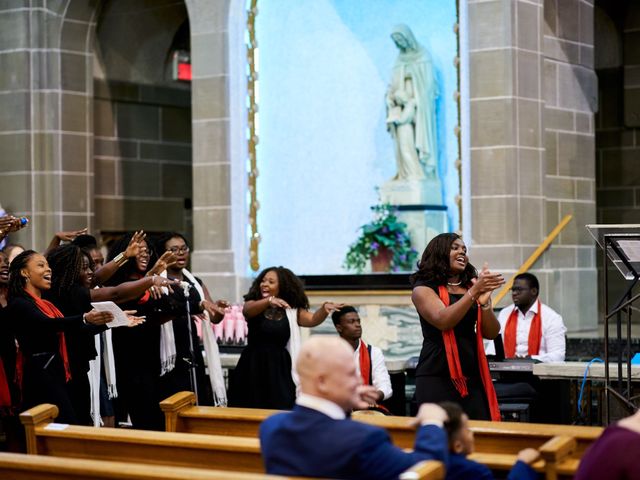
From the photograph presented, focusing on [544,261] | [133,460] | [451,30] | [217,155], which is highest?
[451,30]

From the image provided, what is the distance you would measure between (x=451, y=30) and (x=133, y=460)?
8361 mm

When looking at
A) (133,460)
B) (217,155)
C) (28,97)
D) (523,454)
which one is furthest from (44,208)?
(523,454)

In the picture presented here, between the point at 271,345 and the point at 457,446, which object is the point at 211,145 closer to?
the point at 271,345

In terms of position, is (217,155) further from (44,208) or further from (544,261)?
(544,261)

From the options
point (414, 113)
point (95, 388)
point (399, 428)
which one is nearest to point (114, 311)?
point (95, 388)

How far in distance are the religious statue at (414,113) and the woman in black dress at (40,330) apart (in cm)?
619

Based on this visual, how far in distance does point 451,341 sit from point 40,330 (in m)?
2.23

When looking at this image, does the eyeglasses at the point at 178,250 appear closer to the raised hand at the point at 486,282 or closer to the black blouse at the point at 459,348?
the black blouse at the point at 459,348

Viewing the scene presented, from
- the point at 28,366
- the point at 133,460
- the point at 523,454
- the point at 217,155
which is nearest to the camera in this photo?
the point at 523,454

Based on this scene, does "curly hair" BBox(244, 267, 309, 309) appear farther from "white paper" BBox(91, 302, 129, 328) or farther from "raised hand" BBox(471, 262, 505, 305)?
"raised hand" BBox(471, 262, 505, 305)

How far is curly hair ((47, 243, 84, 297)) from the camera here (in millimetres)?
7055

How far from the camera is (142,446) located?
503 cm

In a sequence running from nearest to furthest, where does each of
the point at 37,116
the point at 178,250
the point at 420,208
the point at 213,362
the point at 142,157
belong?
the point at 178,250, the point at 213,362, the point at 420,208, the point at 37,116, the point at 142,157

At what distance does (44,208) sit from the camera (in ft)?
44.1
